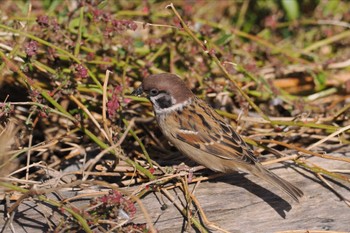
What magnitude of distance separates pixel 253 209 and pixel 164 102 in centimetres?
87

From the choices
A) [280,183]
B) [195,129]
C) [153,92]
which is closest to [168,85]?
[153,92]

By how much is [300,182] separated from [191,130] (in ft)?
2.41

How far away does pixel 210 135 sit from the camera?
360 centimetres

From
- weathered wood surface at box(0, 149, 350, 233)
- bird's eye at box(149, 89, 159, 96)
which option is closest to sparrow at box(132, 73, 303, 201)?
bird's eye at box(149, 89, 159, 96)

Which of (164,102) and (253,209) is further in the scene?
(164,102)

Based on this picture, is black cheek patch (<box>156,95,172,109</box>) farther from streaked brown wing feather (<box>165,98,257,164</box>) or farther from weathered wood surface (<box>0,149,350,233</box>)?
weathered wood surface (<box>0,149,350,233</box>)

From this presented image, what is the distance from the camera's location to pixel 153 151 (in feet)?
13.0

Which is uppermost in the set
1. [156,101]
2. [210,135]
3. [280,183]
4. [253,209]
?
[156,101]

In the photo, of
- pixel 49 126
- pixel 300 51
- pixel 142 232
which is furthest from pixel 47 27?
pixel 300 51

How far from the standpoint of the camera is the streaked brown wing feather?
11.5 ft

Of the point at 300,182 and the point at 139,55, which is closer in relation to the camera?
the point at 300,182

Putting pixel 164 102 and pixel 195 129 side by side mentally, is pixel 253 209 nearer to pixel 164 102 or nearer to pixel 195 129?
pixel 195 129

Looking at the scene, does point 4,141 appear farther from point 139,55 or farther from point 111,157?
point 139,55

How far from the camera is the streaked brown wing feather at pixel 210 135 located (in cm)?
350
